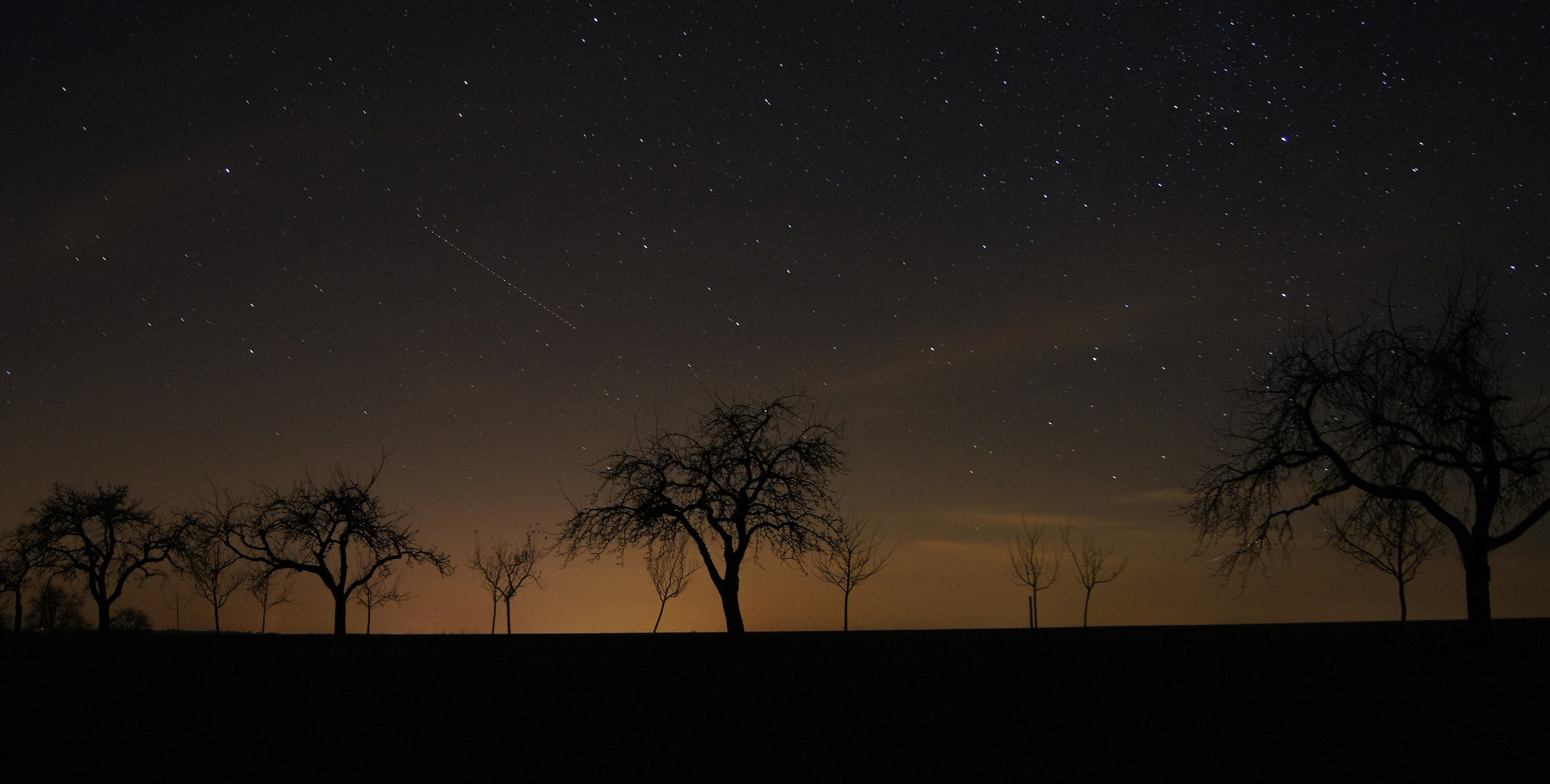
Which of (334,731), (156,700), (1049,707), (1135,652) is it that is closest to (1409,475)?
(1135,652)

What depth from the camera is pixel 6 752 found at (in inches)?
493

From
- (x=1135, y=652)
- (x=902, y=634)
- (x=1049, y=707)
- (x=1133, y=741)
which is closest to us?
(x=1133, y=741)

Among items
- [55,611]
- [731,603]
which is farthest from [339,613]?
[55,611]

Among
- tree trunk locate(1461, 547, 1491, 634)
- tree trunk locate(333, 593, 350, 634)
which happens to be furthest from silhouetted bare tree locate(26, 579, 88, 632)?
tree trunk locate(1461, 547, 1491, 634)

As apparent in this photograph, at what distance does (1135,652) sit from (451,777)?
58.9 feet

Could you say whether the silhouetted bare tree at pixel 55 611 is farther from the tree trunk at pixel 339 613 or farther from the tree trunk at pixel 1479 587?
the tree trunk at pixel 1479 587

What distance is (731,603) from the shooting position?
28.6 m

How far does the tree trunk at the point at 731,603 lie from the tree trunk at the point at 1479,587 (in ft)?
58.0

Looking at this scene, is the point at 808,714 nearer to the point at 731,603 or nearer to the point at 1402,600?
the point at 731,603

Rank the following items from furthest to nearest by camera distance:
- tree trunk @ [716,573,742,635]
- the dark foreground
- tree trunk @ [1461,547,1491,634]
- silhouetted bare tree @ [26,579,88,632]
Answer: silhouetted bare tree @ [26,579,88,632] < tree trunk @ [716,573,742,635] < tree trunk @ [1461,547,1491,634] < the dark foreground

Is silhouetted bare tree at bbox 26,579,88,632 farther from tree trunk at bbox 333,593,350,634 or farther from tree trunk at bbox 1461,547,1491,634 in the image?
tree trunk at bbox 1461,547,1491,634

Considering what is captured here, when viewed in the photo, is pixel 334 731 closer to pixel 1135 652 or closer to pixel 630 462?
pixel 630 462

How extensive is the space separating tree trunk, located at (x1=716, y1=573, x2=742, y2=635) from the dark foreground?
2411 millimetres

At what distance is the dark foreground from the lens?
1216cm
